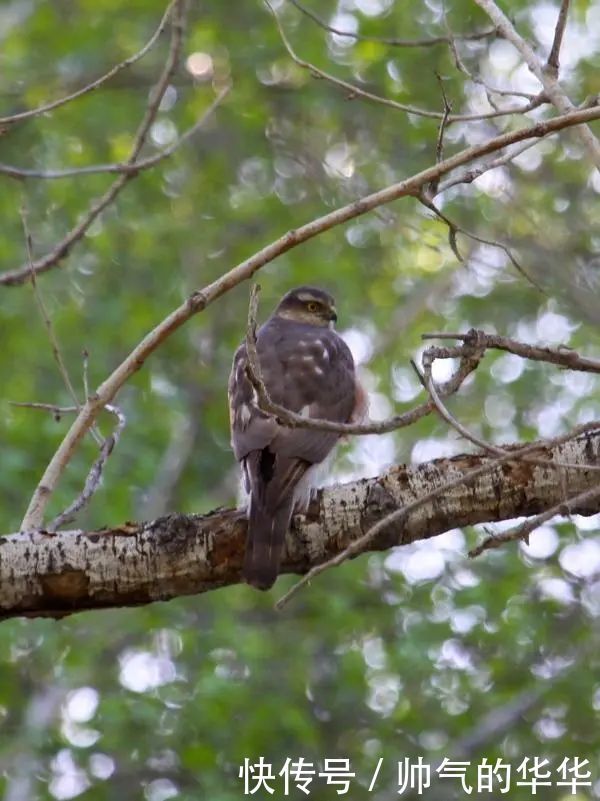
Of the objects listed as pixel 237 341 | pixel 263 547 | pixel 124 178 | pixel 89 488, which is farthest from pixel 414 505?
pixel 237 341

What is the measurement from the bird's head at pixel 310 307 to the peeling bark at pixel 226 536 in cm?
277

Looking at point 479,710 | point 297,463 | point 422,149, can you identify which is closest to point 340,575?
point 479,710

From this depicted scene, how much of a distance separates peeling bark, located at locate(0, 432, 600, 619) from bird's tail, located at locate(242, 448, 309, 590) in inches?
2.3

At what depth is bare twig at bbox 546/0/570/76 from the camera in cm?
395

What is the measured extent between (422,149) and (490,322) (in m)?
1.36

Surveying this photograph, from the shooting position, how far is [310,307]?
6.84 m

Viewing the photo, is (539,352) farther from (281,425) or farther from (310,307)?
(310,307)

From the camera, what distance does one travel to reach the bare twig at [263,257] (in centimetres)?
355

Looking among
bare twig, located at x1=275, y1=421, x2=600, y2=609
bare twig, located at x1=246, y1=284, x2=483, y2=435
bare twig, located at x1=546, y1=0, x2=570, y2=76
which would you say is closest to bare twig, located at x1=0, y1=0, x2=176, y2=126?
bare twig, located at x1=546, y1=0, x2=570, y2=76

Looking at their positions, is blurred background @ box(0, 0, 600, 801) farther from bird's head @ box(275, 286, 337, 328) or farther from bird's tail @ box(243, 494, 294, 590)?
bird's tail @ box(243, 494, 294, 590)

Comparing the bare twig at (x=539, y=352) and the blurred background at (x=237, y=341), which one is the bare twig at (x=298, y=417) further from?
the blurred background at (x=237, y=341)

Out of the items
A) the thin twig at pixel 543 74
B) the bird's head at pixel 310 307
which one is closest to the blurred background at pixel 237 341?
the bird's head at pixel 310 307

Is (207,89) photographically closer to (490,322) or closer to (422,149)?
(422,149)

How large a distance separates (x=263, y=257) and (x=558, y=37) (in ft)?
3.85
